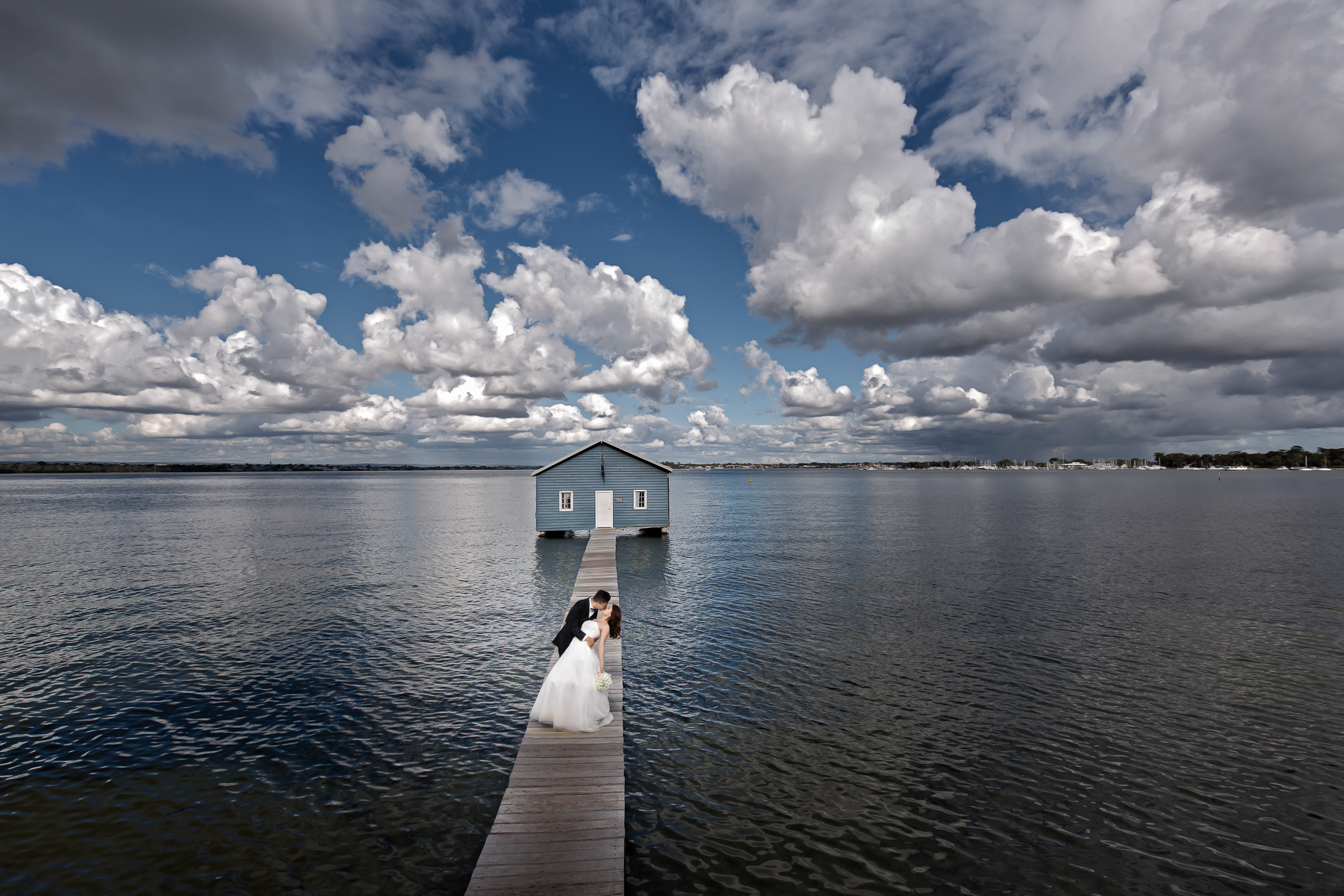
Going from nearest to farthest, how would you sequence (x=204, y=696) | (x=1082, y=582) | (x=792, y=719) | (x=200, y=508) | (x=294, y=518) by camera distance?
(x=792, y=719), (x=204, y=696), (x=1082, y=582), (x=294, y=518), (x=200, y=508)

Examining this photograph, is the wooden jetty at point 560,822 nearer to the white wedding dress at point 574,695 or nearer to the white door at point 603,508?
the white wedding dress at point 574,695

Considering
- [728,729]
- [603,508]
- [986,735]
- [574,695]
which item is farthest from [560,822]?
[603,508]

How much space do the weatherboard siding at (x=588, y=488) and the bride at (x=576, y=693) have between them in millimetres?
36365

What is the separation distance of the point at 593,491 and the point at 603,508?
1.66m

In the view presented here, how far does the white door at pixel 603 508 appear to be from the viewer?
161 feet

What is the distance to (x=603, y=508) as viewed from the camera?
4919cm

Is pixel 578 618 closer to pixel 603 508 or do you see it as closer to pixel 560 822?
pixel 560 822

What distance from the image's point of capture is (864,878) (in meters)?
9.43

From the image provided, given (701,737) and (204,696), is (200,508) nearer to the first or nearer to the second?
(204,696)

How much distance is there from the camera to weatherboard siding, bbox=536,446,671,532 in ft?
161

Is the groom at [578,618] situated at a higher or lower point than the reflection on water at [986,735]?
higher

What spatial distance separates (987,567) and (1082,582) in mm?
5754

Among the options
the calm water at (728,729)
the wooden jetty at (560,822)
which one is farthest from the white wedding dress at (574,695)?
the calm water at (728,729)

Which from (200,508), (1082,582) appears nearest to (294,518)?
(200,508)
